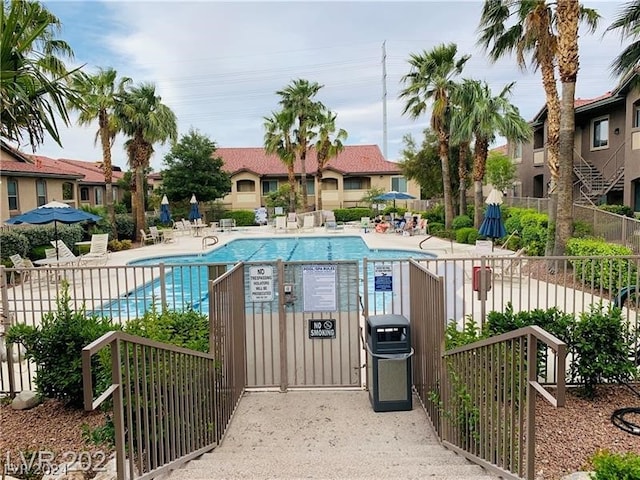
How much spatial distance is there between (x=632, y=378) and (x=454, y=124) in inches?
692

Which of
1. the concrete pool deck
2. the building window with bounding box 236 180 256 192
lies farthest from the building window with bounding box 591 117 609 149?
the building window with bounding box 236 180 256 192

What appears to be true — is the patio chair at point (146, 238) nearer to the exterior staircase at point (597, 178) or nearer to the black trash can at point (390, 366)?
the exterior staircase at point (597, 178)

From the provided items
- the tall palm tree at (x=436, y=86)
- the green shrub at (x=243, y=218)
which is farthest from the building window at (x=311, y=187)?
the tall palm tree at (x=436, y=86)

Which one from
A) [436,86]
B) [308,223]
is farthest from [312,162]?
[436,86]

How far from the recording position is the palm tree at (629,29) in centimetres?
1228

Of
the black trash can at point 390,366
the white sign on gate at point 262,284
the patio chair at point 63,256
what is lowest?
the black trash can at point 390,366

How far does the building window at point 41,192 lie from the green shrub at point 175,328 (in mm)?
22356

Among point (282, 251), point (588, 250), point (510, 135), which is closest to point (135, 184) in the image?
point (282, 251)

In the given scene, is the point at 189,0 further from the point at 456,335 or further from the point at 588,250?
the point at 588,250

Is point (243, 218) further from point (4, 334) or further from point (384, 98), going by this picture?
point (384, 98)

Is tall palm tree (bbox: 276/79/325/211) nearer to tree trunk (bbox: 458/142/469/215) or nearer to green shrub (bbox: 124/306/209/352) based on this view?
tree trunk (bbox: 458/142/469/215)

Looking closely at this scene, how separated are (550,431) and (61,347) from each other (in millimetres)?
4749

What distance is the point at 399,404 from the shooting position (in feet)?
17.0

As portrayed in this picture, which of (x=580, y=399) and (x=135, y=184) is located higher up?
(x=135, y=184)
